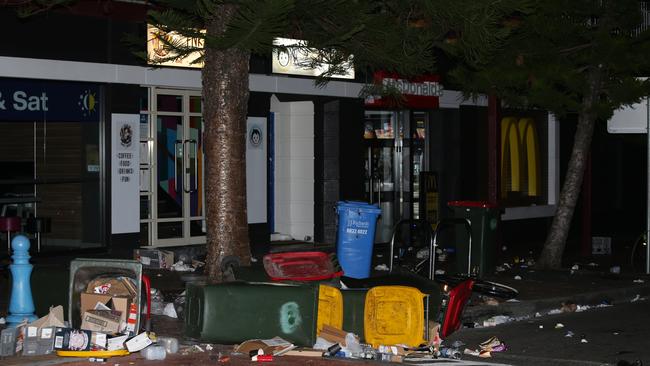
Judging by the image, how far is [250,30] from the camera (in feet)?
35.6

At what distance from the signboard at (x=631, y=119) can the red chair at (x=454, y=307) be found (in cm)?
727

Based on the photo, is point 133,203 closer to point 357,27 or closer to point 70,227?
point 70,227

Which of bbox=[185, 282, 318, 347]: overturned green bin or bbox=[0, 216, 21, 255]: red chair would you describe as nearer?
bbox=[185, 282, 318, 347]: overturned green bin

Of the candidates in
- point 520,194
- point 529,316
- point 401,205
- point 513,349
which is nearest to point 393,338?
point 513,349

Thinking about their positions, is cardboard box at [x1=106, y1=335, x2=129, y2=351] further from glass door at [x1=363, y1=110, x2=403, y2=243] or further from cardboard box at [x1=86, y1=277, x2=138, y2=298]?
glass door at [x1=363, y1=110, x2=403, y2=243]

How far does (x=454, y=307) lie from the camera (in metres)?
11.0

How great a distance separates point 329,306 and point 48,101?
695 centimetres

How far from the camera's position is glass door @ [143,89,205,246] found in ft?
56.1

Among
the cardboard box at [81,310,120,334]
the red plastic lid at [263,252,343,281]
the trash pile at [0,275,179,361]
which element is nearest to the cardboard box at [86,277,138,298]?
the trash pile at [0,275,179,361]

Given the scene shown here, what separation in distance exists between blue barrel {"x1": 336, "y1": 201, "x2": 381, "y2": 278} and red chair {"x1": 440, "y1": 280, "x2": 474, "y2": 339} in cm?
351

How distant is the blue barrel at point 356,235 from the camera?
1470cm

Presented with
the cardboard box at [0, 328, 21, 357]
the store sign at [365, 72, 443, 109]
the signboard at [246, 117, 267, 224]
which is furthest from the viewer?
the store sign at [365, 72, 443, 109]

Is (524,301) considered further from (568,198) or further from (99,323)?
(99,323)

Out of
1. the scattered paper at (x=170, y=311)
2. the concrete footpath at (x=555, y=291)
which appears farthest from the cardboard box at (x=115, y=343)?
the concrete footpath at (x=555, y=291)
